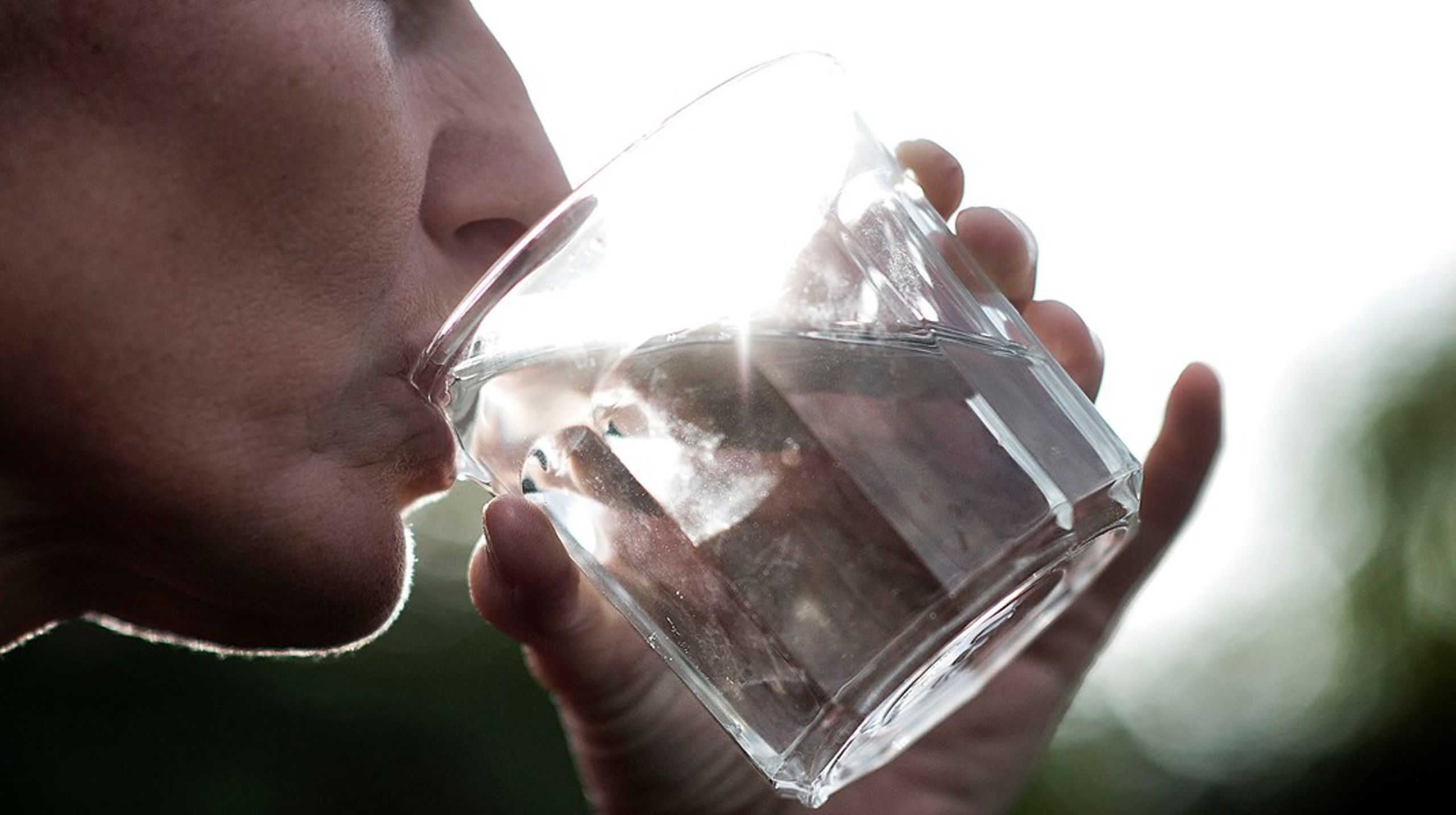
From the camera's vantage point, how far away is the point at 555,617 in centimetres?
120

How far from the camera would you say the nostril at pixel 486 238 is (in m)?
1.15

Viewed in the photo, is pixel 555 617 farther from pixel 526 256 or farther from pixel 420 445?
pixel 526 256

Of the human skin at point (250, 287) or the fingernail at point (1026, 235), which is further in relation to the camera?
the fingernail at point (1026, 235)

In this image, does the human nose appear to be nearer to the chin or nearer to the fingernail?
the chin

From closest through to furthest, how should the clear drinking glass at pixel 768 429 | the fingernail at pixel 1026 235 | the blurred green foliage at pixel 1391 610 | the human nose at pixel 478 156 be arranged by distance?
the clear drinking glass at pixel 768 429 → the human nose at pixel 478 156 → the fingernail at pixel 1026 235 → the blurred green foliage at pixel 1391 610

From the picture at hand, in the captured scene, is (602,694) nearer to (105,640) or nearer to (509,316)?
(509,316)

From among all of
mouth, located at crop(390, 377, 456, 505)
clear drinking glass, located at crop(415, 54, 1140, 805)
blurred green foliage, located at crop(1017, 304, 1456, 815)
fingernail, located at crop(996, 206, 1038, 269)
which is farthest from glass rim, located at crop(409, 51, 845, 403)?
blurred green foliage, located at crop(1017, 304, 1456, 815)

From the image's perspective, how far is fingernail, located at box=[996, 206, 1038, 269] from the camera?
1.47 m

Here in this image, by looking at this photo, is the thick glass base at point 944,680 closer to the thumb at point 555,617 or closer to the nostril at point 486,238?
the thumb at point 555,617

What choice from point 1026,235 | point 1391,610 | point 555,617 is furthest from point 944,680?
point 1391,610

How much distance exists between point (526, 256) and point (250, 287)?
29 cm

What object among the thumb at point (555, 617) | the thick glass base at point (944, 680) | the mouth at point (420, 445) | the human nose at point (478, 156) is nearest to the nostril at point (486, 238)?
the human nose at point (478, 156)

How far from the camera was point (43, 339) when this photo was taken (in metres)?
1.05

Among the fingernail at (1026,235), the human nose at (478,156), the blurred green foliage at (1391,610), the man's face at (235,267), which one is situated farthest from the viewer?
the blurred green foliage at (1391,610)
